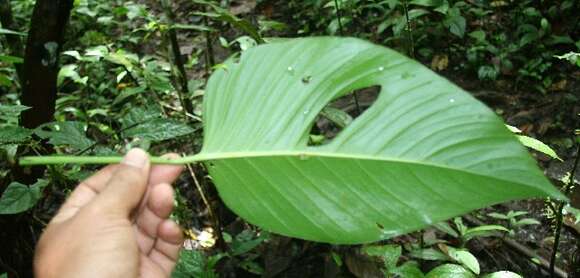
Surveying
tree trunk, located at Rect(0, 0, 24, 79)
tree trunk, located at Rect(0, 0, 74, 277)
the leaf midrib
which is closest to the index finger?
the leaf midrib

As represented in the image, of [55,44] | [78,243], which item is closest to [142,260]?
[78,243]

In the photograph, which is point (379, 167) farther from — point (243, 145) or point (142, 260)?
point (142, 260)

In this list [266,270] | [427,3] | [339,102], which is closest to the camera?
[266,270]

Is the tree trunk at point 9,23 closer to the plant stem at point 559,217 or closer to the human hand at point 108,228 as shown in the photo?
the human hand at point 108,228

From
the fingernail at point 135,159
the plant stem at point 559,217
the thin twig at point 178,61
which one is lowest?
the plant stem at point 559,217

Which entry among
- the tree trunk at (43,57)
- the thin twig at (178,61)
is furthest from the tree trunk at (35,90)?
the thin twig at (178,61)

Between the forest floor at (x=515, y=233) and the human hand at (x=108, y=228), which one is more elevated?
the human hand at (x=108, y=228)
